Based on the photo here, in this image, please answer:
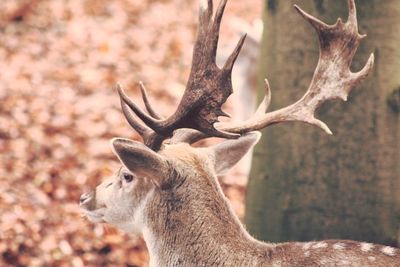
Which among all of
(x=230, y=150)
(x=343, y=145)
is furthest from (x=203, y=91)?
(x=343, y=145)

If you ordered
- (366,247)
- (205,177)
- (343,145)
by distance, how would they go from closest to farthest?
(366,247)
(205,177)
(343,145)

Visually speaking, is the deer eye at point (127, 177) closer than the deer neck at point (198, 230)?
No

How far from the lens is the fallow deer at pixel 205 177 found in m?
3.86

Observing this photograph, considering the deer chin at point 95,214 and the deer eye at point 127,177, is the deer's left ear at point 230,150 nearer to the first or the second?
the deer eye at point 127,177

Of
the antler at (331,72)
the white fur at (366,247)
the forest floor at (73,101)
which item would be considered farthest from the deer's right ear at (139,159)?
the forest floor at (73,101)

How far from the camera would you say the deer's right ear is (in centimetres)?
373

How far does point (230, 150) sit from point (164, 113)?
5156 millimetres

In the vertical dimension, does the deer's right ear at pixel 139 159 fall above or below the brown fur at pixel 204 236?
above

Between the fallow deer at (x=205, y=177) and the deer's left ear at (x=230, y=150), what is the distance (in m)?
0.15

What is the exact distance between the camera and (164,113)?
9.59 meters

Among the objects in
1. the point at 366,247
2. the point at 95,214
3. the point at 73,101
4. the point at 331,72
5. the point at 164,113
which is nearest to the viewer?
the point at 366,247

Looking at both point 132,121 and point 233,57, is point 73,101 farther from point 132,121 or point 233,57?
point 233,57

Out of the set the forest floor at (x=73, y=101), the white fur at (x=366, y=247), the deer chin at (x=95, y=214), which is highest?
the white fur at (x=366, y=247)

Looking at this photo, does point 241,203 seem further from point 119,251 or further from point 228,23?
point 228,23
